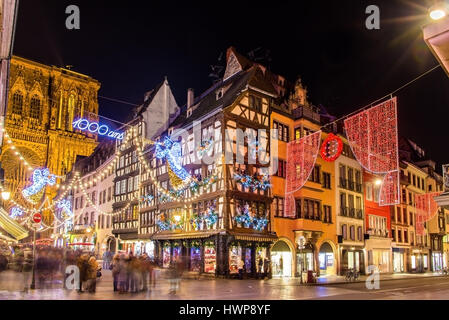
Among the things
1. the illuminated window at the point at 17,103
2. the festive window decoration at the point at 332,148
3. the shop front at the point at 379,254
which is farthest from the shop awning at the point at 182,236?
the illuminated window at the point at 17,103

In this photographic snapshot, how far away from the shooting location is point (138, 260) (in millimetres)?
17438

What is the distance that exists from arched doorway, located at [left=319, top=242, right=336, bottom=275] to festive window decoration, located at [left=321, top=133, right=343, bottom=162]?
42.6 ft

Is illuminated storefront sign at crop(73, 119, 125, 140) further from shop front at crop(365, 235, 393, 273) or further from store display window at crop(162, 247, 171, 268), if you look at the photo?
shop front at crop(365, 235, 393, 273)

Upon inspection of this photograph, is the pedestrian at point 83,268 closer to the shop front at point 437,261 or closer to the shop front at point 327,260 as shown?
the shop front at point 327,260

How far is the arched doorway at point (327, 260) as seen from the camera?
114 feet

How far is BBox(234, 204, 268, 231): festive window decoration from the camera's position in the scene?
28.8 m

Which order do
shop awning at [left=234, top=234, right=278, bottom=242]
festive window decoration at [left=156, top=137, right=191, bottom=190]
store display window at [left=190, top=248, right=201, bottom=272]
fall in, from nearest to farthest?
1. shop awning at [left=234, top=234, right=278, bottom=242]
2. festive window decoration at [left=156, top=137, right=191, bottom=190]
3. store display window at [left=190, top=248, right=201, bottom=272]

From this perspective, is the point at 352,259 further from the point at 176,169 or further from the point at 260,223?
the point at 176,169

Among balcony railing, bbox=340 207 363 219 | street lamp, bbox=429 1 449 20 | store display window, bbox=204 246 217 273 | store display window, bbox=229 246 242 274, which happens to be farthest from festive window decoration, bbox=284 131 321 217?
street lamp, bbox=429 1 449 20

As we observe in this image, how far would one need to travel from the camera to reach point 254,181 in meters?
29.7

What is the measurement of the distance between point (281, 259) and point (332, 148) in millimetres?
12005
